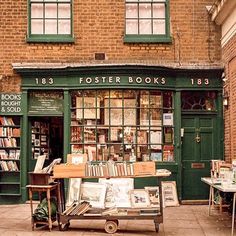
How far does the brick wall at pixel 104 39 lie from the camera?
13.4 meters

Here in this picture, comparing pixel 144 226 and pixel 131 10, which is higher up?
pixel 131 10

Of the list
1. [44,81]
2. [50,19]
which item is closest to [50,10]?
[50,19]

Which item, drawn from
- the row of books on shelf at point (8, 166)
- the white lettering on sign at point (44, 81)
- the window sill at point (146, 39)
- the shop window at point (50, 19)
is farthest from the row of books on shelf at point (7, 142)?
the window sill at point (146, 39)

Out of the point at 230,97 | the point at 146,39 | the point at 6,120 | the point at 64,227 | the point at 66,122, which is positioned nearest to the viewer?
the point at 64,227

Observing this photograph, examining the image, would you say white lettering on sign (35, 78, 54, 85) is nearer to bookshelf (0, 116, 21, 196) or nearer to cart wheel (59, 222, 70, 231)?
bookshelf (0, 116, 21, 196)

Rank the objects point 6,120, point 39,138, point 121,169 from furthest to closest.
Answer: point 39,138 → point 6,120 → point 121,169

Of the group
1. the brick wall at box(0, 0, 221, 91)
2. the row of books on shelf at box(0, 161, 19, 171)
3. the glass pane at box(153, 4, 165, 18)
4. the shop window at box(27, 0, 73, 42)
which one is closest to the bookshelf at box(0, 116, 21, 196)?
the row of books on shelf at box(0, 161, 19, 171)

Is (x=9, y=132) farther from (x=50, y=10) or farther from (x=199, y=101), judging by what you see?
(x=199, y=101)

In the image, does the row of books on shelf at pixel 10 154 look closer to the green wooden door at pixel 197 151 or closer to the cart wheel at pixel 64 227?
the cart wheel at pixel 64 227

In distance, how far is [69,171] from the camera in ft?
31.2

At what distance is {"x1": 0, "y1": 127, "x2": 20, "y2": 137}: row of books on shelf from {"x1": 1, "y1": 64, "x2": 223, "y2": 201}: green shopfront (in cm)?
23

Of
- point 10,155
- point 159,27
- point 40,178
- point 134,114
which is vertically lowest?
point 40,178

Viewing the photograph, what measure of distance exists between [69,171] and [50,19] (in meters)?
5.58

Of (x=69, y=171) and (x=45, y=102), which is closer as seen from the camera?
(x=69, y=171)
